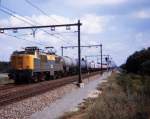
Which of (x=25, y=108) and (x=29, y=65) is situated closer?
(x=25, y=108)

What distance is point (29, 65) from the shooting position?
42031 millimetres

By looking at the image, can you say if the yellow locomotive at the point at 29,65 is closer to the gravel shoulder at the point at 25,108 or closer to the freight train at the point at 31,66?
the freight train at the point at 31,66

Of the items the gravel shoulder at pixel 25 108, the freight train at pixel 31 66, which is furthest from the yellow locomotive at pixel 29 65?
the gravel shoulder at pixel 25 108

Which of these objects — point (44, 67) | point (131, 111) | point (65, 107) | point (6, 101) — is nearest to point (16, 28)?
point (44, 67)

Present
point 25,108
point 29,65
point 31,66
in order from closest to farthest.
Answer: point 25,108 < point 29,65 < point 31,66

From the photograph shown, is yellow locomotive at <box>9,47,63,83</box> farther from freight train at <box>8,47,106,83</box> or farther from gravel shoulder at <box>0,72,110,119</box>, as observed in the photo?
gravel shoulder at <box>0,72,110,119</box>

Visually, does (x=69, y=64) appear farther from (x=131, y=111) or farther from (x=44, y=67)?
(x=131, y=111)

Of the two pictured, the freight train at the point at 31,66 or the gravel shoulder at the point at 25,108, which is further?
the freight train at the point at 31,66

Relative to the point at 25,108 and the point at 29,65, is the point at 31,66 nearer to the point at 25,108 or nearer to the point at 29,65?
the point at 29,65

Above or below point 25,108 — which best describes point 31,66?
above

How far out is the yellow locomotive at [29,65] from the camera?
4166 cm

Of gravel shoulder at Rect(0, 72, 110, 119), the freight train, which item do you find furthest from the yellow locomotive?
gravel shoulder at Rect(0, 72, 110, 119)

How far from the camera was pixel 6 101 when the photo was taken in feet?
72.9

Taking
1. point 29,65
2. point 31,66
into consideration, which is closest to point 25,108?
point 29,65
